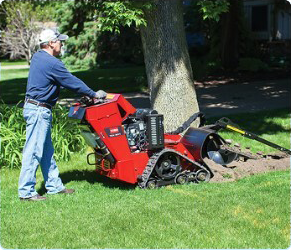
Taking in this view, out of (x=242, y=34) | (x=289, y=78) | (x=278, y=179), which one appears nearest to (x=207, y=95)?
(x=289, y=78)

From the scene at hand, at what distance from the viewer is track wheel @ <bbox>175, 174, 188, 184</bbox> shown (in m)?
5.95

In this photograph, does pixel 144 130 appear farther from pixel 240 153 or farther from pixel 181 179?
pixel 240 153

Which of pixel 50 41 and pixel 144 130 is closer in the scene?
pixel 50 41

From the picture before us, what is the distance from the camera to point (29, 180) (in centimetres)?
554

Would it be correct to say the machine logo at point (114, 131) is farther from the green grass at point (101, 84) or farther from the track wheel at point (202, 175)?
the green grass at point (101, 84)

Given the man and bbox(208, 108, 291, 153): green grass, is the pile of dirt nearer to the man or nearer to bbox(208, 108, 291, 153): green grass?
bbox(208, 108, 291, 153): green grass

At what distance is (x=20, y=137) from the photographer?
730 cm

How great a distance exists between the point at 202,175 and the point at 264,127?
3776 mm

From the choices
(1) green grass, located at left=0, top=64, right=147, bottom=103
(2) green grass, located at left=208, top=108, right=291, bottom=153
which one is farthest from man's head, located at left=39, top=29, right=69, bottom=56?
(1) green grass, located at left=0, top=64, right=147, bottom=103

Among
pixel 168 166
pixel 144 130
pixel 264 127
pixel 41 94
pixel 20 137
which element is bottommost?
pixel 264 127

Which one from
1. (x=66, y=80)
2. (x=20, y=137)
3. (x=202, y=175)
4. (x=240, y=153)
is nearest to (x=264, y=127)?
(x=240, y=153)

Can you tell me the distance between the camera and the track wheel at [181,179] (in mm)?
5949

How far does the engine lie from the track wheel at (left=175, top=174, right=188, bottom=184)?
1.51 ft

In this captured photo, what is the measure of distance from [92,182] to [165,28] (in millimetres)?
2594
